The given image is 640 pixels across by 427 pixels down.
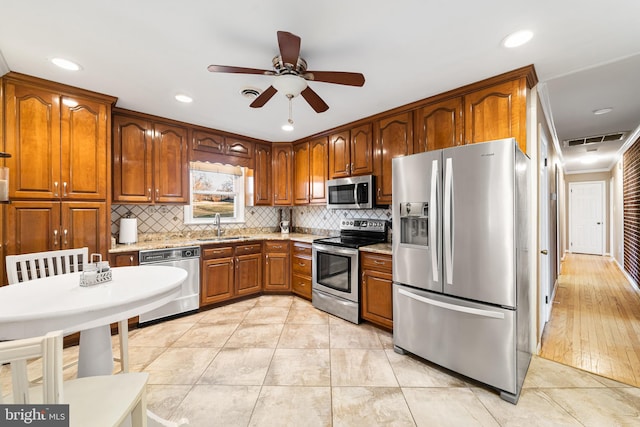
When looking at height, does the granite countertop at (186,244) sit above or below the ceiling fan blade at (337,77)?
below

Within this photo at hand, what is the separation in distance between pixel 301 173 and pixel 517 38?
3.07 metres

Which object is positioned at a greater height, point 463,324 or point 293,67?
point 293,67

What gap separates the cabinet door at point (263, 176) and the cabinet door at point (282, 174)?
0.09 m

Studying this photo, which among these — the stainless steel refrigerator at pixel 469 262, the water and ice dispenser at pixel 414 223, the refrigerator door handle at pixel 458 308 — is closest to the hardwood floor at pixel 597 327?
the stainless steel refrigerator at pixel 469 262

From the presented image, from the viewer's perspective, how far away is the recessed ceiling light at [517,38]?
1732 millimetres

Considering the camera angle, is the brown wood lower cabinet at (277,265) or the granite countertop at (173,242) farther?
the brown wood lower cabinet at (277,265)

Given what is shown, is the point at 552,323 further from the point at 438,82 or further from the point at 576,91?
the point at 438,82

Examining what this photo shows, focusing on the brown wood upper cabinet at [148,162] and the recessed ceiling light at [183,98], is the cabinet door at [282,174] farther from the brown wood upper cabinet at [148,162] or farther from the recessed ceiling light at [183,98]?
the recessed ceiling light at [183,98]

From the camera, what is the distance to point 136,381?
120 cm

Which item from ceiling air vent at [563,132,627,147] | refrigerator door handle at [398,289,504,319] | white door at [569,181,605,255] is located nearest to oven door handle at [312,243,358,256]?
refrigerator door handle at [398,289,504,319]

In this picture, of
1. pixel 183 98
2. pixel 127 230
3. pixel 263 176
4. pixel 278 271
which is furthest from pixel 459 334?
pixel 127 230

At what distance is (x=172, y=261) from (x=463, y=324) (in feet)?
9.95

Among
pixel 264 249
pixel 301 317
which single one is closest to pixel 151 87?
pixel 264 249

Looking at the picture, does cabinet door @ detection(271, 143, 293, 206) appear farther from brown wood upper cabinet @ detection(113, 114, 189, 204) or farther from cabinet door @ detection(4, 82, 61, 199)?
cabinet door @ detection(4, 82, 61, 199)
